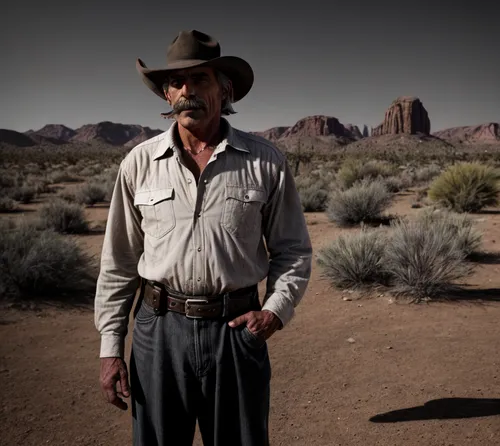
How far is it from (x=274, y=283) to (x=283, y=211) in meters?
0.34

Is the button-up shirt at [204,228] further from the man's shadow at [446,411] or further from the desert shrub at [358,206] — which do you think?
the desert shrub at [358,206]

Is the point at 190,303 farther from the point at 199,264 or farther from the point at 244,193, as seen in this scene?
the point at 244,193

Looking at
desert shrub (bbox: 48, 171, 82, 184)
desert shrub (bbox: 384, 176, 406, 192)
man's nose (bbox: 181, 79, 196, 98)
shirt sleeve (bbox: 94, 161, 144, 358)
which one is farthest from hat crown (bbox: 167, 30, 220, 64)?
desert shrub (bbox: 48, 171, 82, 184)

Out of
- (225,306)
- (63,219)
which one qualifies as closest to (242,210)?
(225,306)

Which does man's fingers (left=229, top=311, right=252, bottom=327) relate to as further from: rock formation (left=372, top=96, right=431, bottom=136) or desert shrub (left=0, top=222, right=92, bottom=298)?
rock formation (left=372, top=96, right=431, bottom=136)

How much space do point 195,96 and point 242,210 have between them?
21.9 inches

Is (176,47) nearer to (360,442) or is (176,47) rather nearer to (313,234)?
(360,442)

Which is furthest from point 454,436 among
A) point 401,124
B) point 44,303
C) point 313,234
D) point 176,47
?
point 401,124

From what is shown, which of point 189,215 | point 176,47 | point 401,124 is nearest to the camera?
point 189,215

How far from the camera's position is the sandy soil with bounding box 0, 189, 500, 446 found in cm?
352

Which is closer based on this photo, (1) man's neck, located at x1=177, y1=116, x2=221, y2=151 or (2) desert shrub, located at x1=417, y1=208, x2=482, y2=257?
(1) man's neck, located at x1=177, y1=116, x2=221, y2=151

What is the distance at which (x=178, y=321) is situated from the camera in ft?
6.37

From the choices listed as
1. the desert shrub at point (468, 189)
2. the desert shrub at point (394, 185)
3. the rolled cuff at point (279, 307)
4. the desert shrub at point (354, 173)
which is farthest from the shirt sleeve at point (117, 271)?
the desert shrub at point (394, 185)

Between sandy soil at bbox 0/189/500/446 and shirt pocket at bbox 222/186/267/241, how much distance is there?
2.19m
